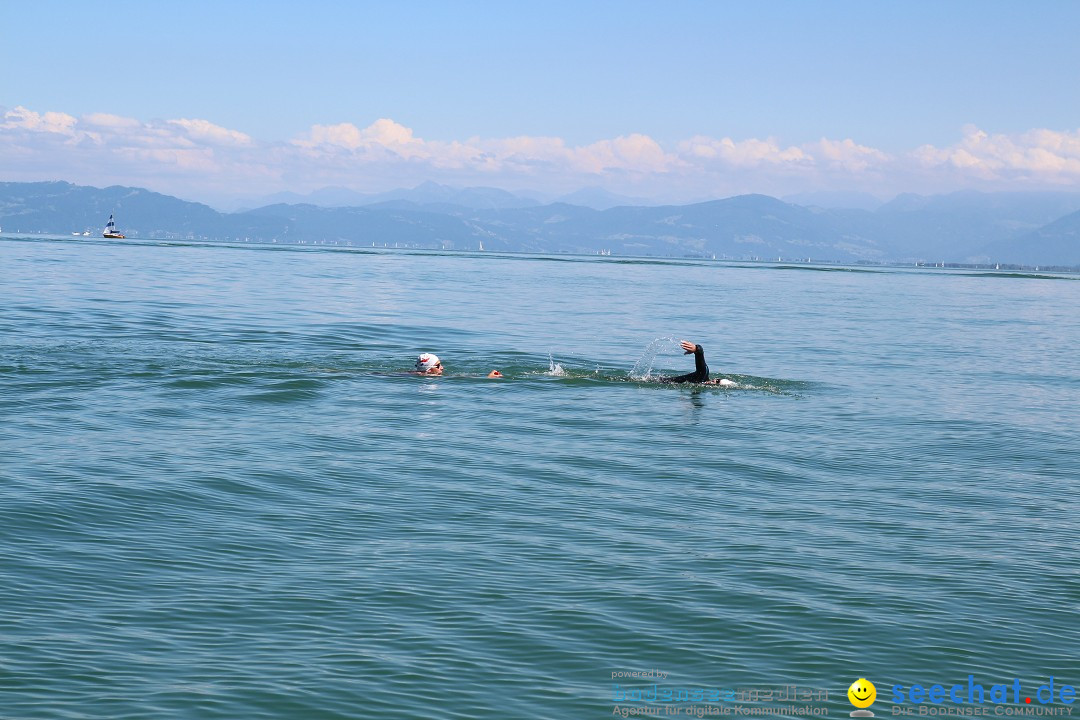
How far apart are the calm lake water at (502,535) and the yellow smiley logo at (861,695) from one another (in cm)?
16

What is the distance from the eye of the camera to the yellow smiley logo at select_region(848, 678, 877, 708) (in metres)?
10.8

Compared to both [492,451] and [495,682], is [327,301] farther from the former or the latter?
[495,682]

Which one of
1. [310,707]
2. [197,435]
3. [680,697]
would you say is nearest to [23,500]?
[197,435]

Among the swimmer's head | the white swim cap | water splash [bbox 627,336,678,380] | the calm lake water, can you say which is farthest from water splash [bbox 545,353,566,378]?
the white swim cap

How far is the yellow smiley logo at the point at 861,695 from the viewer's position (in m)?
10.8

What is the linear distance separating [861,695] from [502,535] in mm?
6792

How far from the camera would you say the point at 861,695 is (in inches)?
428

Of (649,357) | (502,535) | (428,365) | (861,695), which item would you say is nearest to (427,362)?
(428,365)

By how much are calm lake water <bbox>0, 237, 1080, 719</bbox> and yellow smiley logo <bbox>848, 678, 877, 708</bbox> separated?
16 centimetres

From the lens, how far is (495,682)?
1103 cm

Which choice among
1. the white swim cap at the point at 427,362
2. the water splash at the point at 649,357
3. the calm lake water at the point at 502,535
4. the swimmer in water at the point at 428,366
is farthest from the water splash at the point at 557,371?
the white swim cap at the point at 427,362

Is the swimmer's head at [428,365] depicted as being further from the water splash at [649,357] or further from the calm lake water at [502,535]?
the water splash at [649,357]

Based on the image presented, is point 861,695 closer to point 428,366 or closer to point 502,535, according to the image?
point 502,535

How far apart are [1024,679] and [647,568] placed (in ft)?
16.8
